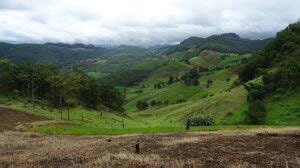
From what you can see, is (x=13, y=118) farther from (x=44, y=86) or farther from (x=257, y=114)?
(x=257, y=114)

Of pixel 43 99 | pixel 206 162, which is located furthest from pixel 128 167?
pixel 43 99

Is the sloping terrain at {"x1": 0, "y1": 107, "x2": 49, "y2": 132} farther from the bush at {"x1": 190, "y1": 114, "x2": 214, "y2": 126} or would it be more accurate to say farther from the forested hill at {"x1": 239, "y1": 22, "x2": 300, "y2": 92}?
the forested hill at {"x1": 239, "y1": 22, "x2": 300, "y2": 92}

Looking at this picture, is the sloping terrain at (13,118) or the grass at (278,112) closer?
the sloping terrain at (13,118)

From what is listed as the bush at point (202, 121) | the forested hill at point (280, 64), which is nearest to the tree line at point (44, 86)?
the bush at point (202, 121)

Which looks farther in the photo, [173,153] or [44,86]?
[44,86]

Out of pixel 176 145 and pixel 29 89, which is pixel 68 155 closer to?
pixel 176 145

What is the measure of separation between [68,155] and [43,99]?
9500cm

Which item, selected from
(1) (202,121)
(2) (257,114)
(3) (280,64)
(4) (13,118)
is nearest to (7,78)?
(4) (13,118)

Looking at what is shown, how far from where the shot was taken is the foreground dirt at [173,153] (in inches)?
1293

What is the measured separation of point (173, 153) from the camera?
40312 mm

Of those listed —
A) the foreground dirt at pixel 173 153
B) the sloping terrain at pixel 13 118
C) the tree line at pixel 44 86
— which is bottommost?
the foreground dirt at pixel 173 153

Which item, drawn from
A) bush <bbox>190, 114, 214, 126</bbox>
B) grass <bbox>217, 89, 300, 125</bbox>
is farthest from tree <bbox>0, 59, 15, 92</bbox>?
grass <bbox>217, 89, 300, 125</bbox>

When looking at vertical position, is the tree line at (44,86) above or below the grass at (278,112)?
above

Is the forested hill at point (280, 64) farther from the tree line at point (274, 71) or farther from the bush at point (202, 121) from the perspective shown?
the bush at point (202, 121)
